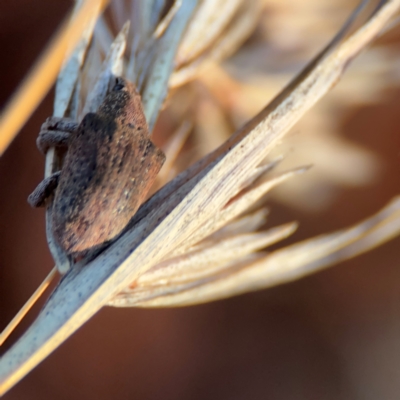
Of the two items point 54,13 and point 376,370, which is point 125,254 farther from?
point 376,370

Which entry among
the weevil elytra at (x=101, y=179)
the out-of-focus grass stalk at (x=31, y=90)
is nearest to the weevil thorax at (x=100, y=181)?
the weevil elytra at (x=101, y=179)

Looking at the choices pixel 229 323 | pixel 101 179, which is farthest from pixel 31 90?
pixel 229 323

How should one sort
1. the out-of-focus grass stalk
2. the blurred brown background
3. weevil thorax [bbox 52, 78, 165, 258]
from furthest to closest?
the blurred brown background, weevil thorax [bbox 52, 78, 165, 258], the out-of-focus grass stalk

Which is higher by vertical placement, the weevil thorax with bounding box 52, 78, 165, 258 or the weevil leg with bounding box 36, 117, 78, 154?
the weevil leg with bounding box 36, 117, 78, 154

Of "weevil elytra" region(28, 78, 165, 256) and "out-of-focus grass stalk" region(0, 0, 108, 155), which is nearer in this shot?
"out-of-focus grass stalk" region(0, 0, 108, 155)

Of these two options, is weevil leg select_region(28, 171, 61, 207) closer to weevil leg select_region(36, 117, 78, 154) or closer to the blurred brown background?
weevil leg select_region(36, 117, 78, 154)

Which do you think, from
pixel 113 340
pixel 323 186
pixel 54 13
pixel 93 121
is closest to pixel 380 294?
pixel 323 186

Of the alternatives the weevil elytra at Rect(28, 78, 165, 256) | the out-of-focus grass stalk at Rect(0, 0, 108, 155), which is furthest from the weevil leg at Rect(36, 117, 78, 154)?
the out-of-focus grass stalk at Rect(0, 0, 108, 155)
